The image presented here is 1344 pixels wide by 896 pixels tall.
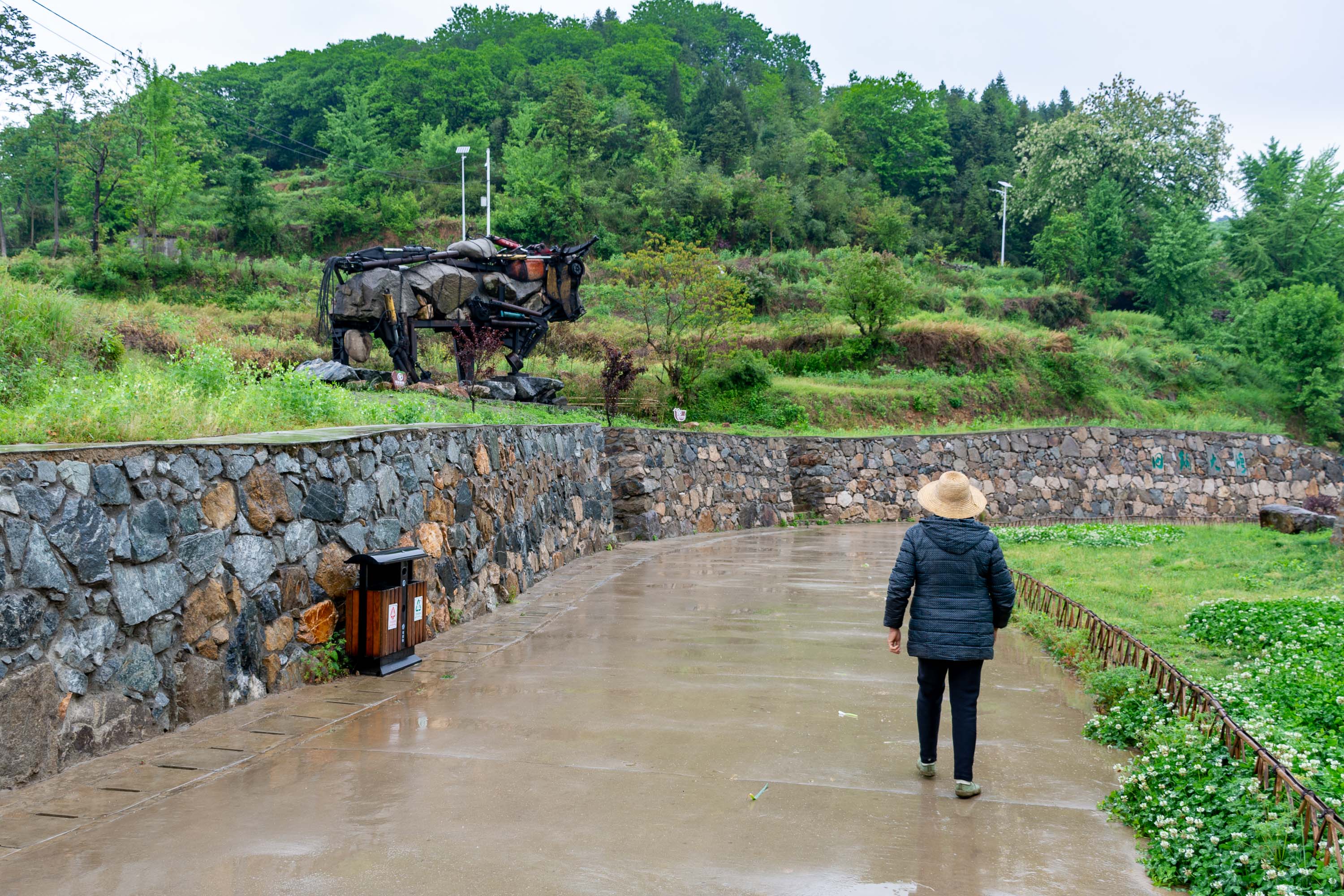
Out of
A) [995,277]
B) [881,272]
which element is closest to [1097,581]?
[881,272]

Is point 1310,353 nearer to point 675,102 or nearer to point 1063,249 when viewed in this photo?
point 1063,249

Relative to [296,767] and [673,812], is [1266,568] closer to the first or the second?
[673,812]

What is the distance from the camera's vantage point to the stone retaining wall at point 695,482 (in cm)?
1919

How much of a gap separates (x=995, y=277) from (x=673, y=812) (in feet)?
191

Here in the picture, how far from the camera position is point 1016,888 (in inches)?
162

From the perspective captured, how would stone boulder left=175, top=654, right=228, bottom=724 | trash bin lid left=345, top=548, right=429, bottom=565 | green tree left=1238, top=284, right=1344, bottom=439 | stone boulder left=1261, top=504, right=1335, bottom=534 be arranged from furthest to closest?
green tree left=1238, top=284, right=1344, bottom=439 → stone boulder left=1261, top=504, right=1335, bottom=534 → trash bin lid left=345, top=548, right=429, bottom=565 → stone boulder left=175, top=654, right=228, bottom=724

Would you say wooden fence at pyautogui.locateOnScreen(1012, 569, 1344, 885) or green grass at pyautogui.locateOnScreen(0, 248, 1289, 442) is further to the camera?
green grass at pyautogui.locateOnScreen(0, 248, 1289, 442)

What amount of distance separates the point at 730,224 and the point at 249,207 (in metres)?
27.2

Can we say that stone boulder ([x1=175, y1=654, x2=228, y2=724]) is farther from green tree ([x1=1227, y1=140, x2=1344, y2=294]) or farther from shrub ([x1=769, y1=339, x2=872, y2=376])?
green tree ([x1=1227, y1=140, x2=1344, y2=294])

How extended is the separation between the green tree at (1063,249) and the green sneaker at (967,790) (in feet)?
191

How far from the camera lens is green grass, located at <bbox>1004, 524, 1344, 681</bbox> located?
29.6 feet

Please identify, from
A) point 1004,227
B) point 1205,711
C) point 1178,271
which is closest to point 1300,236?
point 1178,271

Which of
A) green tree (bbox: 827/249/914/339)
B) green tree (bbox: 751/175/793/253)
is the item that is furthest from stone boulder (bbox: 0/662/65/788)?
green tree (bbox: 751/175/793/253)

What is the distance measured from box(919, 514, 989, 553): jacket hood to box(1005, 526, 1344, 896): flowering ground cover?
1.39 metres
